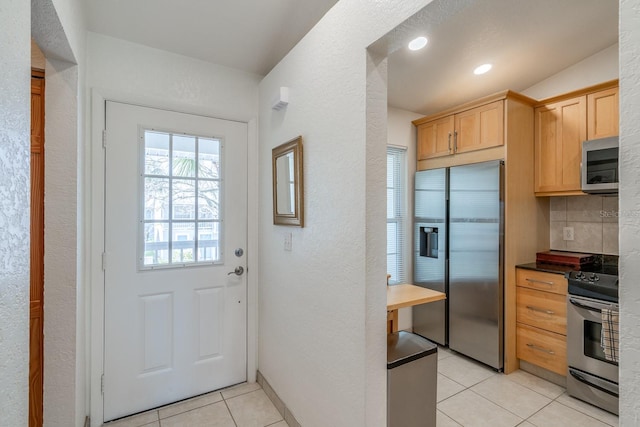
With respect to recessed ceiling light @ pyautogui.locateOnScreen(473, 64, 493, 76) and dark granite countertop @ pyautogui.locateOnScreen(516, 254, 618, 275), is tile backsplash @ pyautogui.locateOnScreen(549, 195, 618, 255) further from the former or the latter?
recessed ceiling light @ pyautogui.locateOnScreen(473, 64, 493, 76)

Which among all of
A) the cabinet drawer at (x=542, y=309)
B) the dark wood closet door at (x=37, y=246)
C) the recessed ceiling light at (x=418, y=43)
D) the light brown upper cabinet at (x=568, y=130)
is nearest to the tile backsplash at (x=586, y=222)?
the light brown upper cabinet at (x=568, y=130)

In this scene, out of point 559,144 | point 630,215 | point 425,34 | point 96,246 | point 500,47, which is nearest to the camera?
point 630,215

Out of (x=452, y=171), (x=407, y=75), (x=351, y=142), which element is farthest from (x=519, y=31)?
(x=351, y=142)

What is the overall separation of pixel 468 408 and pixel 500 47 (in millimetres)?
2791

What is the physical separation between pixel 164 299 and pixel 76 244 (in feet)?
2.47

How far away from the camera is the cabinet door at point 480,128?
8.94 ft

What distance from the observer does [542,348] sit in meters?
2.56

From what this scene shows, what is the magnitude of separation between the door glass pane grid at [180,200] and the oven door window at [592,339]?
2.76 m

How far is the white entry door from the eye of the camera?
201 centimetres

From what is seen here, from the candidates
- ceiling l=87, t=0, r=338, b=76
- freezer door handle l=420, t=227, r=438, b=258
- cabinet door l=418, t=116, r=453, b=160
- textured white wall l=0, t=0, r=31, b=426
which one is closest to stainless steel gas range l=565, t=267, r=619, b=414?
freezer door handle l=420, t=227, r=438, b=258

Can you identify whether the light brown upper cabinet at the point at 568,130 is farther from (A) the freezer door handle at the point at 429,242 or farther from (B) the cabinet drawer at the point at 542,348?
(B) the cabinet drawer at the point at 542,348

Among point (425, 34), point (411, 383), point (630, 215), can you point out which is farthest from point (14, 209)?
point (425, 34)

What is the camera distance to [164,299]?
215 centimetres

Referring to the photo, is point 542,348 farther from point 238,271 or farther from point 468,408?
point 238,271
